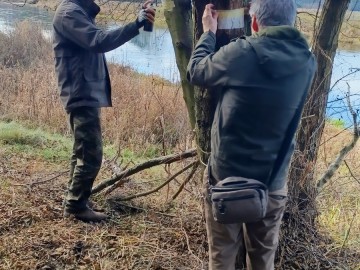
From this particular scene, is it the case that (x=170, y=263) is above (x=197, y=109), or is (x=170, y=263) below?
below

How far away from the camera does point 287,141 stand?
254 centimetres

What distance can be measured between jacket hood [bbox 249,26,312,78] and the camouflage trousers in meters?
1.82

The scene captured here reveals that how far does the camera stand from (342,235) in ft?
14.2

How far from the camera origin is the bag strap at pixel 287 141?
8.24 feet

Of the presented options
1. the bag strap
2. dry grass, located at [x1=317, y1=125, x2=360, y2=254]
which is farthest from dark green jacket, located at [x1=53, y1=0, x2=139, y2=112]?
dry grass, located at [x1=317, y1=125, x2=360, y2=254]

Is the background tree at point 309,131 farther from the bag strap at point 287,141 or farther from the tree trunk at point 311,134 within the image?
the bag strap at point 287,141

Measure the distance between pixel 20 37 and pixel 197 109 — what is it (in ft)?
42.8

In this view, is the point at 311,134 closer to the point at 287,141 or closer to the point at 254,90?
the point at 287,141

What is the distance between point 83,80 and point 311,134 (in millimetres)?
1824

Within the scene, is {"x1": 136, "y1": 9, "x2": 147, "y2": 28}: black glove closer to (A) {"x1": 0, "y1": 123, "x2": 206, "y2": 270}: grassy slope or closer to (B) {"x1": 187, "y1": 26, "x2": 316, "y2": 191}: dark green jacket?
(B) {"x1": 187, "y1": 26, "x2": 316, "y2": 191}: dark green jacket

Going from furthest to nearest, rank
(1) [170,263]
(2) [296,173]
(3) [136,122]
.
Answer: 1. (3) [136,122]
2. (2) [296,173]
3. (1) [170,263]

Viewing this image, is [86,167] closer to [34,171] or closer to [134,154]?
[34,171]

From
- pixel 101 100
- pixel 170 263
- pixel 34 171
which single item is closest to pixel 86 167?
pixel 101 100

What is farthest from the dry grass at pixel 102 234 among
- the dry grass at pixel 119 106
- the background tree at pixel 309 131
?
the dry grass at pixel 119 106
